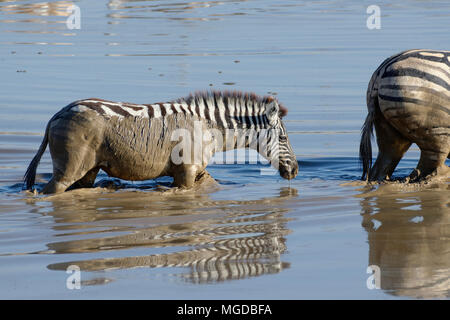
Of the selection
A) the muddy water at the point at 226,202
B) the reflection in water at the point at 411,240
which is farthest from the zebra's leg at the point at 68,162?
the reflection in water at the point at 411,240

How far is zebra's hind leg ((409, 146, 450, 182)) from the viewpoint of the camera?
9.65 metres

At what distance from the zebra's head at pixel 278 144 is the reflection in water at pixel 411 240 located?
50.4 inches

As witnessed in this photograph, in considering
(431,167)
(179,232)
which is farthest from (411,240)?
(431,167)

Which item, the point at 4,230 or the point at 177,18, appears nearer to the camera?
the point at 4,230

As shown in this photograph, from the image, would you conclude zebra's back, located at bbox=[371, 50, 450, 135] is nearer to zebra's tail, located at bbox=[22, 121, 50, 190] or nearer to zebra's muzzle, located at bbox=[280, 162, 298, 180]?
zebra's muzzle, located at bbox=[280, 162, 298, 180]

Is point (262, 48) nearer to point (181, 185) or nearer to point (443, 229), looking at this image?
point (181, 185)

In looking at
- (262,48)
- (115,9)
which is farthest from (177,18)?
(262,48)

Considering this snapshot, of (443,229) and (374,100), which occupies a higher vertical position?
(374,100)

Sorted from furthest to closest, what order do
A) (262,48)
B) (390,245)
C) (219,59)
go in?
(262,48), (219,59), (390,245)

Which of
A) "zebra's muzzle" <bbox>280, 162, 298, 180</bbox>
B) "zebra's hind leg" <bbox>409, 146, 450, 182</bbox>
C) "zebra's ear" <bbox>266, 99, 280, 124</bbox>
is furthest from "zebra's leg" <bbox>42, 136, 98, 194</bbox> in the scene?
"zebra's hind leg" <bbox>409, 146, 450, 182</bbox>

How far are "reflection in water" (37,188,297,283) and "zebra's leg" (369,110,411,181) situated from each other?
1113 mm

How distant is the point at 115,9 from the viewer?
1066 inches

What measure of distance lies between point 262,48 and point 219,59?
5.63ft

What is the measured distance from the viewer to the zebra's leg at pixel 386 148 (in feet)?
32.2
